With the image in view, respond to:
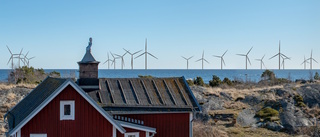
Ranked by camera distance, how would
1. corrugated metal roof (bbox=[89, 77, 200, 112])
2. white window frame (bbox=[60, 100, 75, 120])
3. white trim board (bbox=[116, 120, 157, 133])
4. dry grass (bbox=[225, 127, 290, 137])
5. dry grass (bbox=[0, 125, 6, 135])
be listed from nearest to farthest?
white window frame (bbox=[60, 100, 75, 120]) < white trim board (bbox=[116, 120, 157, 133]) < corrugated metal roof (bbox=[89, 77, 200, 112]) < dry grass (bbox=[0, 125, 6, 135]) < dry grass (bbox=[225, 127, 290, 137])

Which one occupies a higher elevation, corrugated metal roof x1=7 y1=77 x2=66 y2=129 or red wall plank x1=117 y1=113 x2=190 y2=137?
corrugated metal roof x1=7 y1=77 x2=66 y2=129

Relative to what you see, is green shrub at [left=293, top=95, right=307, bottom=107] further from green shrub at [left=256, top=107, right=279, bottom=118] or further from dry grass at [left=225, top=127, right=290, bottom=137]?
dry grass at [left=225, top=127, right=290, bottom=137]

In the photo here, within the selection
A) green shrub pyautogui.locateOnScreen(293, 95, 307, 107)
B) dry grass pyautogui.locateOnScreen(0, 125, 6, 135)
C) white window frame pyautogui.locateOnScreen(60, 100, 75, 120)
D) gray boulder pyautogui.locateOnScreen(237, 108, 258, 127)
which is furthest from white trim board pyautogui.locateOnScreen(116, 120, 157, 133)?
green shrub pyautogui.locateOnScreen(293, 95, 307, 107)

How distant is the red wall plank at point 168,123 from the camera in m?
22.3

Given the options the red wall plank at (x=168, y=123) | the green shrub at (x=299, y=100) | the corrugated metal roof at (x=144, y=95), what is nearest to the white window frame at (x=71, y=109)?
the corrugated metal roof at (x=144, y=95)

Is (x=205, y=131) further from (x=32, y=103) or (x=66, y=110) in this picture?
(x=32, y=103)

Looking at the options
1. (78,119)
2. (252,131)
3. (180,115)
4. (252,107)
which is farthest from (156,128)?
Result: (252,107)

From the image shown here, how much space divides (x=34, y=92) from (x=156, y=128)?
7963 millimetres

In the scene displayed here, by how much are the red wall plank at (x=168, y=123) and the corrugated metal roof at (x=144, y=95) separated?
415 millimetres

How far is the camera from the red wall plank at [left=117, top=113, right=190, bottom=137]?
2227 centimetres

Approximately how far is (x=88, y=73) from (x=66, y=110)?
3911mm

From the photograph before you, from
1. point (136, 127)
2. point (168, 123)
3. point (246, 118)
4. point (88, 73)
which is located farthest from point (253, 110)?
point (88, 73)

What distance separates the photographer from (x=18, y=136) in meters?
18.7

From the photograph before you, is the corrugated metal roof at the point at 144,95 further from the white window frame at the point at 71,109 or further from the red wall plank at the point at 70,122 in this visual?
the white window frame at the point at 71,109
